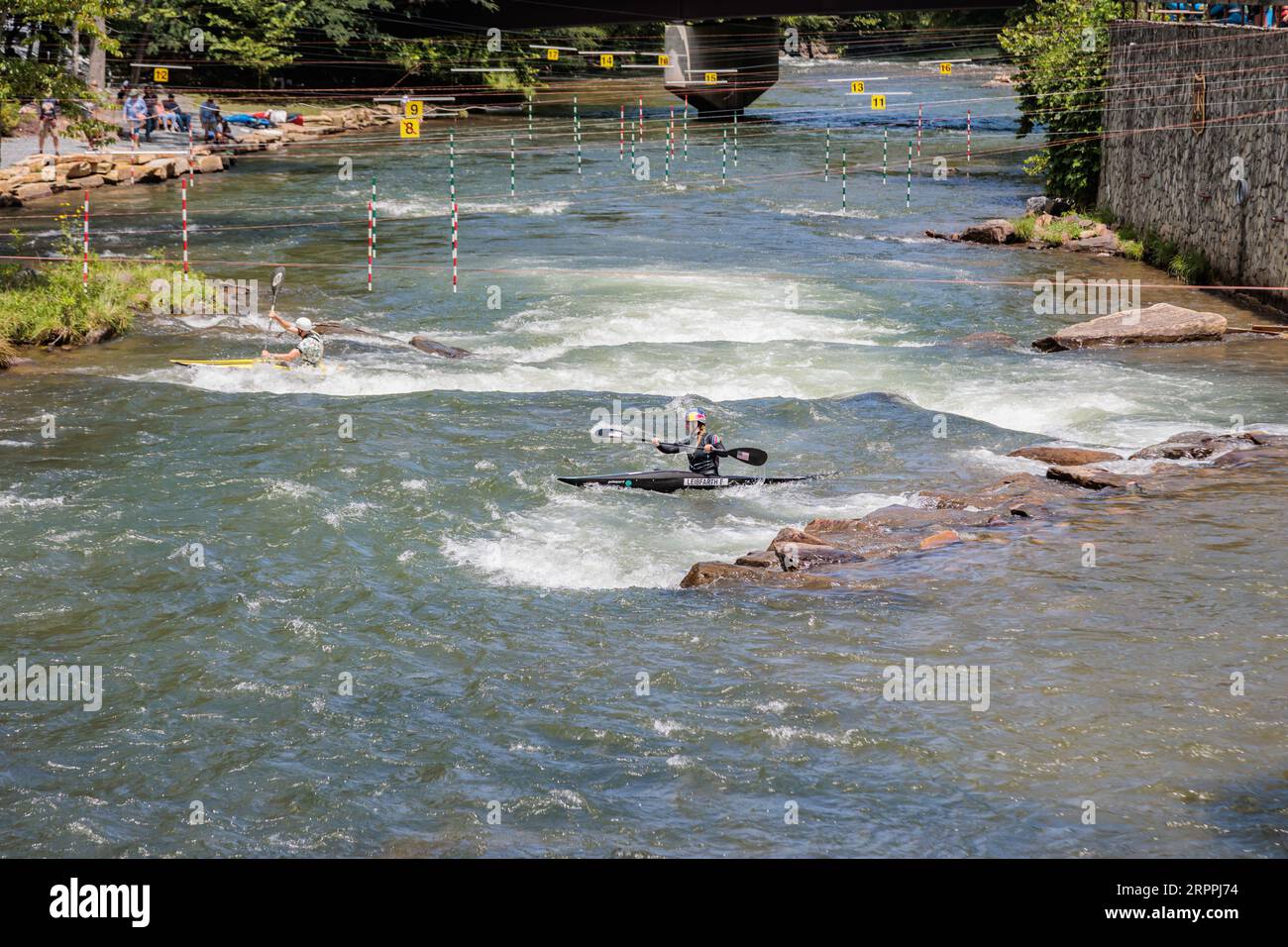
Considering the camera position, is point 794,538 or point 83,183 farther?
point 83,183

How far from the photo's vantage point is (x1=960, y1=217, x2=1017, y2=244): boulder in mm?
35688

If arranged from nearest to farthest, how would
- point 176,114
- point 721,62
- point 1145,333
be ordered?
point 1145,333
point 176,114
point 721,62

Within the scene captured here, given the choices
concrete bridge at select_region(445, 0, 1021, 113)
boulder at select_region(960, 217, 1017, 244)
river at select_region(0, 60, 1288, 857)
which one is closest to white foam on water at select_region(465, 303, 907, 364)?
river at select_region(0, 60, 1288, 857)

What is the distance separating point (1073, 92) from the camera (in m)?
38.0

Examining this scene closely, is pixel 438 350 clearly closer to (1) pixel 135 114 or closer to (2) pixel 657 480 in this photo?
(2) pixel 657 480

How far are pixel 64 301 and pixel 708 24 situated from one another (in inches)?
2021

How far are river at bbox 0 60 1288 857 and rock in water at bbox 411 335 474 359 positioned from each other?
65 centimetres

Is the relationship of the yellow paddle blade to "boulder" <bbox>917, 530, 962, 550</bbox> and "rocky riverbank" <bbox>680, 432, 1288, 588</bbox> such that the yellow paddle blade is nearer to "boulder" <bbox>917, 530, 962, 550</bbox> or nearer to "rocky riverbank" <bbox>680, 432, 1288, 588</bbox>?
"rocky riverbank" <bbox>680, 432, 1288, 588</bbox>

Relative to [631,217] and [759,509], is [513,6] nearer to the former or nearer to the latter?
[631,217]

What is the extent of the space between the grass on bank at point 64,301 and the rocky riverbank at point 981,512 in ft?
44.1

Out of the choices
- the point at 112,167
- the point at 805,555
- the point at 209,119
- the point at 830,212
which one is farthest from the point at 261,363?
the point at 209,119

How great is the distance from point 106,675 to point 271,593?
7.06ft

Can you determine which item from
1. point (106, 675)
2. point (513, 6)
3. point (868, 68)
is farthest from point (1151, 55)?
point (868, 68)
